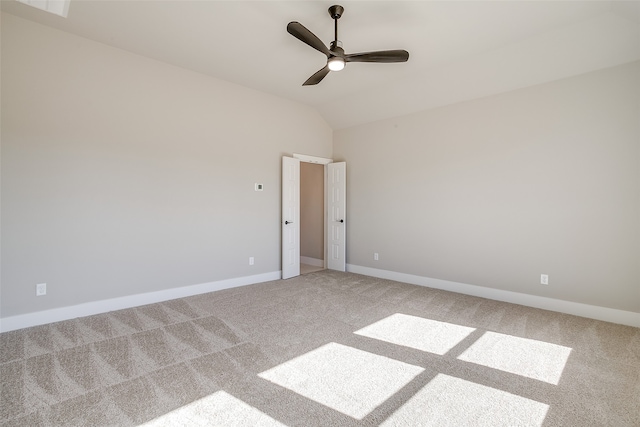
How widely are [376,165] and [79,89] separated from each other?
4263 millimetres

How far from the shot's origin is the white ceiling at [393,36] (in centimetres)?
282

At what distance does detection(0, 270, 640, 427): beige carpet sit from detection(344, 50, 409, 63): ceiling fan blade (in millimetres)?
2682

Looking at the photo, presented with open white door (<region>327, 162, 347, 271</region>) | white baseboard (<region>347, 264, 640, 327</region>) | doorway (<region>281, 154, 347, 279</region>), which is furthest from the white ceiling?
white baseboard (<region>347, 264, 640, 327</region>)

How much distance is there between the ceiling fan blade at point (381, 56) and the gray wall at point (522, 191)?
2.00m

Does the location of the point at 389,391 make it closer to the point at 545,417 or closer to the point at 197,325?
the point at 545,417

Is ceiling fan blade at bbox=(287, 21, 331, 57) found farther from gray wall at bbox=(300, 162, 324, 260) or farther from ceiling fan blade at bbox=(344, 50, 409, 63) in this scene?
gray wall at bbox=(300, 162, 324, 260)

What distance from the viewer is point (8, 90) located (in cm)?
298

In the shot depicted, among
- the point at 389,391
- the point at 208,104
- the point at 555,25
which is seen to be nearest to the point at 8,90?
the point at 208,104

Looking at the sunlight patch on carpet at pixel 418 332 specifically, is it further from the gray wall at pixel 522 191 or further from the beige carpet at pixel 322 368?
the gray wall at pixel 522 191

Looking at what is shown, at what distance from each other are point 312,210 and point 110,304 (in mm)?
4015

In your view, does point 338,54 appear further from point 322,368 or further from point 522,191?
point 522,191

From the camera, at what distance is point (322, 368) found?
2.39 m

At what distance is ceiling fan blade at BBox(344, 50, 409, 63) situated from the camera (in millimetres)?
2844

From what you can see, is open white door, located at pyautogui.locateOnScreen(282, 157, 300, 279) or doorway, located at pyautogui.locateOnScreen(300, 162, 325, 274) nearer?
open white door, located at pyautogui.locateOnScreen(282, 157, 300, 279)
